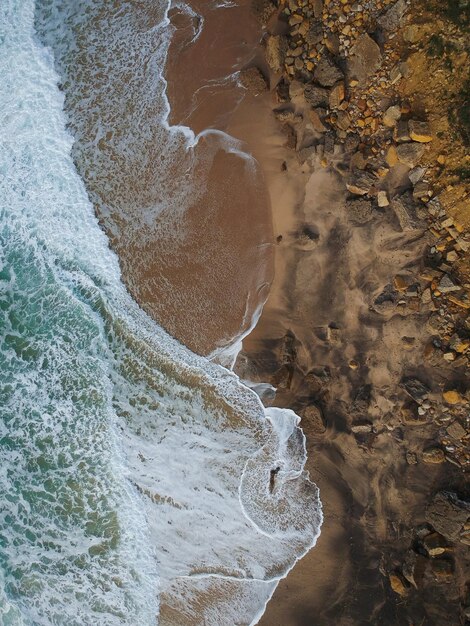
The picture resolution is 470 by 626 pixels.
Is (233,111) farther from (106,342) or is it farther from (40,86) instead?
(106,342)

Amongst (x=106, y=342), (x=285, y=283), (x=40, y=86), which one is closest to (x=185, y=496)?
(x=106, y=342)

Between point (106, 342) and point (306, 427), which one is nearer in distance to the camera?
point (306, 427)

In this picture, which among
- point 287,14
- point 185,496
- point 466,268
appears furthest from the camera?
point 185,496

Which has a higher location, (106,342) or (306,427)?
(106,342)

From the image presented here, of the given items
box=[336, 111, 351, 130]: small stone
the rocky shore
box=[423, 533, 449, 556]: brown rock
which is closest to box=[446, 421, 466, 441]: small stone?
the rocky shore

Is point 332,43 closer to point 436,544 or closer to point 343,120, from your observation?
point 343,120

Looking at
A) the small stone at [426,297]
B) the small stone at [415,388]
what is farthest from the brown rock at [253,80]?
the small stone at [415,388]

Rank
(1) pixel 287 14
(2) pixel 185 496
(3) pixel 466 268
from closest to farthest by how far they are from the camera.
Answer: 1. (3) pixel 466 268
2. (1) pixel 287 14
3. (2) pixel 185 496

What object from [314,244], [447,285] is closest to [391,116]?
[314,244]

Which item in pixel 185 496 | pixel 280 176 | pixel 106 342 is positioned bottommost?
pixel 185 496
